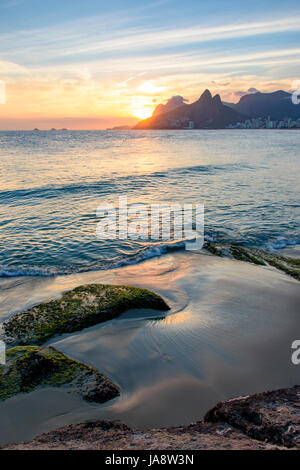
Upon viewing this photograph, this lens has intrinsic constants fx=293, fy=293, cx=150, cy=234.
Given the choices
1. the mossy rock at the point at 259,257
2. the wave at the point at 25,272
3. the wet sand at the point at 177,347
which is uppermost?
the mossy rock at the point at 259,257

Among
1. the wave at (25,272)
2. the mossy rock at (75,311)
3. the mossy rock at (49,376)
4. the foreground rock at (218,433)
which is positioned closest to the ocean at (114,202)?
the wave at (25,272)

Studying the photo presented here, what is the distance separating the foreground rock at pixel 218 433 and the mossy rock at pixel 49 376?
2.13ft

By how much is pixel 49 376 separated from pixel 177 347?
7.21 ft

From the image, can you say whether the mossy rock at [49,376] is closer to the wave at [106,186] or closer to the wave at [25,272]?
the wave at [25,272]

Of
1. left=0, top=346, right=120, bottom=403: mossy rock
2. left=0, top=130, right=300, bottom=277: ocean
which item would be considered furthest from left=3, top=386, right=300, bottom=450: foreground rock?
left=0, top=130, right=300, bottom=277: ocean

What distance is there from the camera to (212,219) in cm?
1491

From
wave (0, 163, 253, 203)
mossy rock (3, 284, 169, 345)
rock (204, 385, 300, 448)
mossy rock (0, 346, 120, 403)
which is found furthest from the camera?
wave (0, 163, 253, 203)

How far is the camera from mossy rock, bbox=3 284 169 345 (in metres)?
5.70

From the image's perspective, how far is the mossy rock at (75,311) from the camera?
18.7 ft

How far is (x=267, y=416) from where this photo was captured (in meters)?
3.10

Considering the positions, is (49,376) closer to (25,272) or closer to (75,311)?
(75,311)

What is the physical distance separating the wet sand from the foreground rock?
518 millimetres

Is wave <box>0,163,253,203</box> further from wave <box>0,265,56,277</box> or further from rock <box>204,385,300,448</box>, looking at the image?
rock <box>204,385,300,448</box>

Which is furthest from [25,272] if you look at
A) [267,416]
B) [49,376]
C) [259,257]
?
[267,416]
